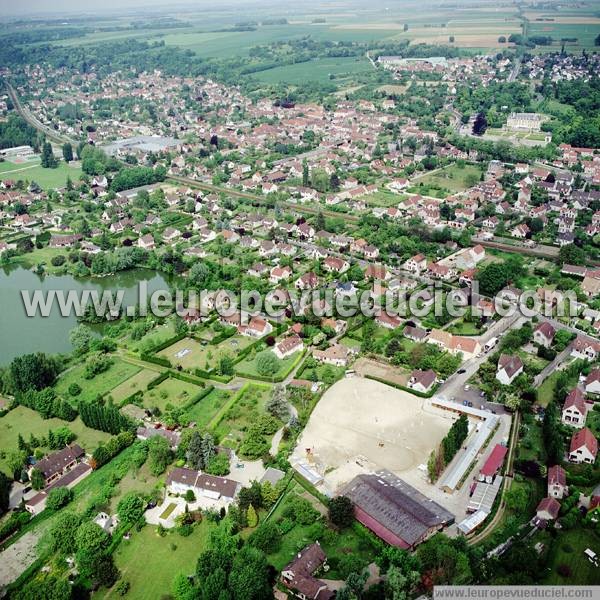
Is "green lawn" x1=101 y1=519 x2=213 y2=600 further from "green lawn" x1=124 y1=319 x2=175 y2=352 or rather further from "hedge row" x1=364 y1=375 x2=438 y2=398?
"green lawn" x1=124 y1=319 x2=175 y2=352

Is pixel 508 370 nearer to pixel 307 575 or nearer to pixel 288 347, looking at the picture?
pixel 288 347

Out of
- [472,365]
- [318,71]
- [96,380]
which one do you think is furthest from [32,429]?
[318,71]

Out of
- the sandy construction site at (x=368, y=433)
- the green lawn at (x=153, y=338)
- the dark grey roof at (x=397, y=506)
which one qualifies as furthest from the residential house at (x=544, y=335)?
the green lawn at (x=153, y=338)

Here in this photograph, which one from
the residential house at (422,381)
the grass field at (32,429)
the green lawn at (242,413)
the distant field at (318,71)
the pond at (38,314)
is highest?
the distant field at (318,71)

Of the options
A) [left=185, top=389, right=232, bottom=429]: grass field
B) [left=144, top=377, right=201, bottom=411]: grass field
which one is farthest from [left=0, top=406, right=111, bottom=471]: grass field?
[left=185, top=389, right=232, bottom=429]: grass field

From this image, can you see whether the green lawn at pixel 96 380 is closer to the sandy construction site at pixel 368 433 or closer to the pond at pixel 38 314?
the pond at pixel 38 314
